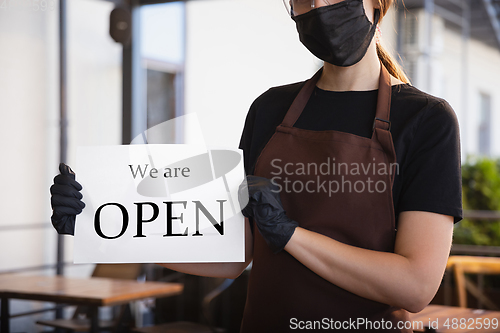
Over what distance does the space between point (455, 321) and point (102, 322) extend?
2.42 m

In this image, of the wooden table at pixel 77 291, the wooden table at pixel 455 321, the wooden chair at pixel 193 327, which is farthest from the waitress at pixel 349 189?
the wooden chair at pixel 193 327

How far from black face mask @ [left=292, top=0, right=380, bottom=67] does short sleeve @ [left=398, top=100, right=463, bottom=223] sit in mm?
196

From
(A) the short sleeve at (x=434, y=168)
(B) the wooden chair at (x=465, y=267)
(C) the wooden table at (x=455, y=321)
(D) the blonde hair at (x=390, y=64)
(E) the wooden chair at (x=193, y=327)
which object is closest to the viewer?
(A) the short sleeve at (x=434, y=168)

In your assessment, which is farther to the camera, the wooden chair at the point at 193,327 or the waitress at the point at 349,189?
the wooden chair at the point at 193,327

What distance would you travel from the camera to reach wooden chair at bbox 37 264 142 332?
316cm

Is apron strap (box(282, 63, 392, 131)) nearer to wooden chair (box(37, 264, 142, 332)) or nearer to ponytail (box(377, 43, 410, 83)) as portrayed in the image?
ponytail (box(377, 43, 410, 83))

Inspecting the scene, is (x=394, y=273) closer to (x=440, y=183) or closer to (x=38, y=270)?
(x=440, y=183)

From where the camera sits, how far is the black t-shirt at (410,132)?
2.85 ft

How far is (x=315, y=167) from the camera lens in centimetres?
100

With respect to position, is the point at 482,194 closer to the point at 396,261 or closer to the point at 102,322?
the point at 102,322

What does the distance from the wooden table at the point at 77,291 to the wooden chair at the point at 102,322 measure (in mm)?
271

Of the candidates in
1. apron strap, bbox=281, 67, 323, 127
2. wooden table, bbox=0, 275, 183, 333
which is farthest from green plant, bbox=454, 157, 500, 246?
apron strap, bbox=281, 67, 323, 127

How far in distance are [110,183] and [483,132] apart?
7458 millimetres

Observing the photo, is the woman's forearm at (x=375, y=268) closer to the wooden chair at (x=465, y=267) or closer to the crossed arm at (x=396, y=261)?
the crossed arm at (x=396, y=261)
